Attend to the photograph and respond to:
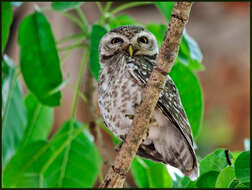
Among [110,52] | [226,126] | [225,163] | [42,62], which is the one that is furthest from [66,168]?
[226,126]

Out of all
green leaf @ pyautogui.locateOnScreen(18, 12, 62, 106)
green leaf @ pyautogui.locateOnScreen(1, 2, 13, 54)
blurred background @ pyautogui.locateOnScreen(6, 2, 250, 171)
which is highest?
green leaf @ pyautogui.locateOnScreen(1, 2, 13, 54)

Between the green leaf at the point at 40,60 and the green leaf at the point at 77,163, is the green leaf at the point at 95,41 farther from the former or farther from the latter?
the green leaf at the point at 77,163

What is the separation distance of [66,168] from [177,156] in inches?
35.0

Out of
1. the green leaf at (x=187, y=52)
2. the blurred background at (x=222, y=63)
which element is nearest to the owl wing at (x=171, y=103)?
the green leaf at (x=187, y=52)

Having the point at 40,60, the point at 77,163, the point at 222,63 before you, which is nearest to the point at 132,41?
the point at 40,60

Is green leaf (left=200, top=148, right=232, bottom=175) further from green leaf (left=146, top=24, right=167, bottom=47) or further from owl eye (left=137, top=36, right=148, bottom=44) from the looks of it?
green leaf (left=146, top=24, right=167, bottom=47)

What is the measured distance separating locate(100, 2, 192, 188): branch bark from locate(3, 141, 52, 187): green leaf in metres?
1.07

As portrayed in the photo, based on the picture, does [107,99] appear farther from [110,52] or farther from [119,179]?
[119,179]

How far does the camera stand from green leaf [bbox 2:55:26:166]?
7.04ft

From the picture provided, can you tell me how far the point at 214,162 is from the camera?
4.97 feet

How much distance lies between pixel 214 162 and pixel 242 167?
20 centimetres

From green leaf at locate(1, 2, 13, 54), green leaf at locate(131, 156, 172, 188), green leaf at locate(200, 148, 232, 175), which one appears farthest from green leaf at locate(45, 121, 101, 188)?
green leaf at locate(200, 148, 232, 175)

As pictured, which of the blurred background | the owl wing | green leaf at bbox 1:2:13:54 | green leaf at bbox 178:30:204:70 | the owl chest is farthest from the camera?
the blurred background

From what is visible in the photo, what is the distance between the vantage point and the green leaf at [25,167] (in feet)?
7.26
